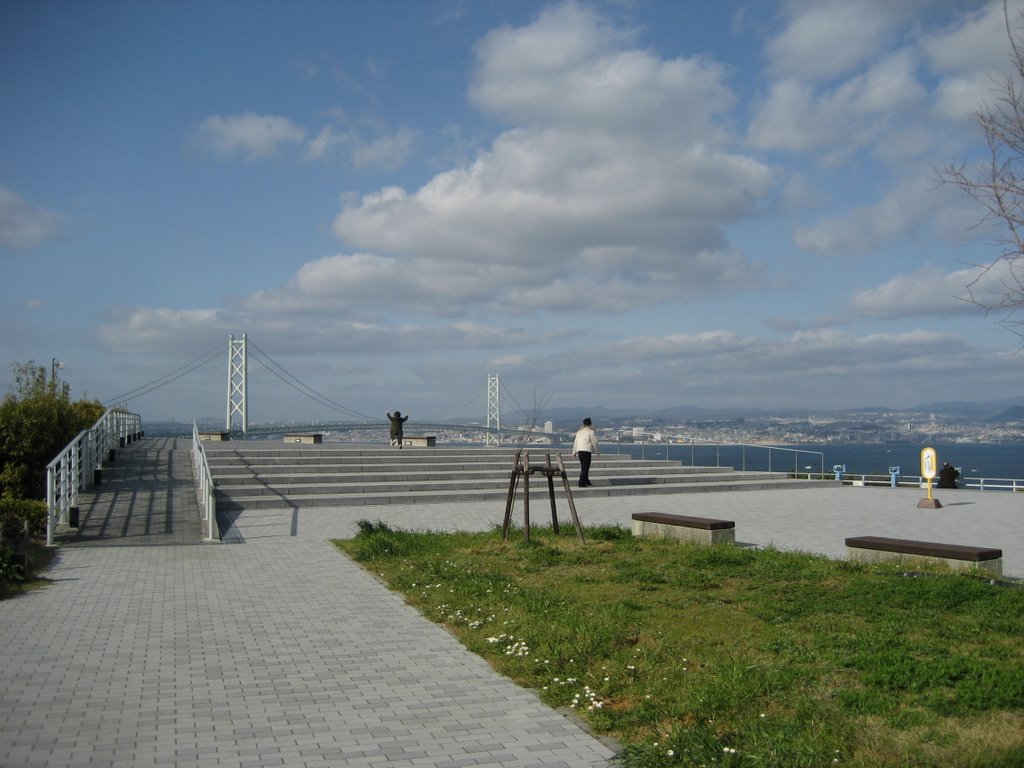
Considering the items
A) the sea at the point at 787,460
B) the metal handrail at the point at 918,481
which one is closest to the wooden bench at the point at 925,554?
the sea at the point at 787,460

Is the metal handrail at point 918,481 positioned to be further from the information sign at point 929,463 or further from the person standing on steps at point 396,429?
the person standing on steps at point 396,429

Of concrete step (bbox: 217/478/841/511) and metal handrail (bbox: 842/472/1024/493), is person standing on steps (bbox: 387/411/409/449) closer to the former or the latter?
concrete step (bbox: 217/478/841/511)

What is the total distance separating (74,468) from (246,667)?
8664mm

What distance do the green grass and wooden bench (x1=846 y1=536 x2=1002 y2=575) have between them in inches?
19.1

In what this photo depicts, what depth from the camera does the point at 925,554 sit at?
31.2ft

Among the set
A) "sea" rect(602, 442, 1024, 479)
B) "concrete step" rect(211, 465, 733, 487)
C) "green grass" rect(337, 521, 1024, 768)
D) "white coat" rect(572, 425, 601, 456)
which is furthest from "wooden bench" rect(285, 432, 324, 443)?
"green grass" rect(337, 521, 1024, 768)

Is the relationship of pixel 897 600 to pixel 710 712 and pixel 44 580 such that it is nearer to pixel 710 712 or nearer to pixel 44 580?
pixel 710 712

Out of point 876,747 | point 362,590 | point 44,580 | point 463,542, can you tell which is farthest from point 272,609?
point 876,747

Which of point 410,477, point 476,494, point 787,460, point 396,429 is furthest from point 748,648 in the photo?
point 787,460

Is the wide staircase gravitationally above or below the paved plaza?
above

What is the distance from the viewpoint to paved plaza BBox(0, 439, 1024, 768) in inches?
184

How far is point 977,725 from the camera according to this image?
4.60m

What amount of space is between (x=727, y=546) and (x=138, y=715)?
→ 7650mm

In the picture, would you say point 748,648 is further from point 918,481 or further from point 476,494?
point 918,481
